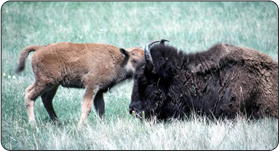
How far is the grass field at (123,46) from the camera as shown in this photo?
5.26 meters

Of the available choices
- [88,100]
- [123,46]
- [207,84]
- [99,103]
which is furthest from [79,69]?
[123,46]

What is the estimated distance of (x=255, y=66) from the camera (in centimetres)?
590

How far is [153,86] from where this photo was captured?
641 cm

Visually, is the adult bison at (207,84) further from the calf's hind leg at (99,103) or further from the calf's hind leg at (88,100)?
the calf's hind leg at (99,103)

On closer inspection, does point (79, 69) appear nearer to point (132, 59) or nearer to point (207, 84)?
point (132, 59)

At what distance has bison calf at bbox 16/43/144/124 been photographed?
662 centimetres

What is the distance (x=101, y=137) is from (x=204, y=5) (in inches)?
470

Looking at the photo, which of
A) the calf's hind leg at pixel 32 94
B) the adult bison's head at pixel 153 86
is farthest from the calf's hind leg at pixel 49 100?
the adult bison's head at pixel 153 86

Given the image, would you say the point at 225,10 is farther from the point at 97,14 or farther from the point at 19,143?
the point at 19,143

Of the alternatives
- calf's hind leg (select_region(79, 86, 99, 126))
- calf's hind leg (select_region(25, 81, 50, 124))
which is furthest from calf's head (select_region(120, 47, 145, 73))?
calf's hind leg (select_region(25, 81, 50, 124))

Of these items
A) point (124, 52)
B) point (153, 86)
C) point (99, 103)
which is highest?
point (124, 52)

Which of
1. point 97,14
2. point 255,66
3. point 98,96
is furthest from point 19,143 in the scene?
point 97,14

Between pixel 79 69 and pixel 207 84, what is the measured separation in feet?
7.87

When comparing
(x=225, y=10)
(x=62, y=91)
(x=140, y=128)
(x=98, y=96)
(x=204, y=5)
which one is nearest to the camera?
(x=140, y=128)
